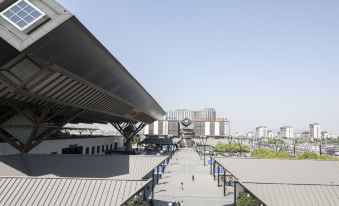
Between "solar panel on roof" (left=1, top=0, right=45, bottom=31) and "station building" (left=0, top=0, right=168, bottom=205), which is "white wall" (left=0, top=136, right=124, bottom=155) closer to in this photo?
"station building" (left=0, top=0, right=168, bottom=205)

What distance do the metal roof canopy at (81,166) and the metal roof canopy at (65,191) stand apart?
11.9 m

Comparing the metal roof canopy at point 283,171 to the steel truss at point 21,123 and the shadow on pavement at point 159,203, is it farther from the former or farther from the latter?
the steel truss at point 21,123

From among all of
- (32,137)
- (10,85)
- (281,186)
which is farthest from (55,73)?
(281,186)

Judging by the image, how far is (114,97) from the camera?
162ft

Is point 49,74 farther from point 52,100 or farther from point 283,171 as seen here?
point 283,171

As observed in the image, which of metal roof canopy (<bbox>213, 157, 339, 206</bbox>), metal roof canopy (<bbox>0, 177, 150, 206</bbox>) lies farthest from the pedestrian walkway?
metal roof canopy (<bbox>0, 177, 150, 206</bbox>)

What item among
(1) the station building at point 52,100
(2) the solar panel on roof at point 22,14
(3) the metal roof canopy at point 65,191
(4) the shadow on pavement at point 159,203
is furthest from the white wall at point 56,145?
(3) the metal roof canopy at point 65,191

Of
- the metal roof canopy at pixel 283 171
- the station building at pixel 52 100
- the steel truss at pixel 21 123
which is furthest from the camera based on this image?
the steel truss at pixel 21 123

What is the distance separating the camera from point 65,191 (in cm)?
1748

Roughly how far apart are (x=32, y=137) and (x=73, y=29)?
17.1 meters

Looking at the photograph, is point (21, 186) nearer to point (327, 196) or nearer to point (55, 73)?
point (55, 73)

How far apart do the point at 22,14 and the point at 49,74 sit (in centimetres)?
521

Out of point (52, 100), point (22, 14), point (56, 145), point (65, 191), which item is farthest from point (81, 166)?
point (56, 145)

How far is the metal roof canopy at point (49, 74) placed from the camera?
24047 millimetres
